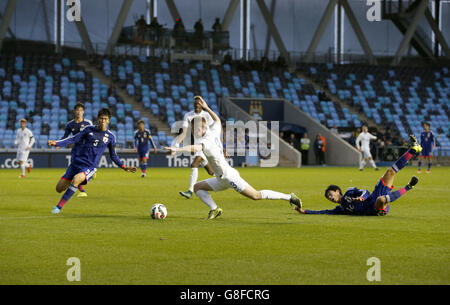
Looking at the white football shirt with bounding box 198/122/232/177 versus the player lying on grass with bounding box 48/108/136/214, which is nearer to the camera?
the white football shirt with bounding box 198/122/232/177

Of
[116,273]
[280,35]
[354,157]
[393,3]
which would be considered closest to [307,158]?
[354,157]

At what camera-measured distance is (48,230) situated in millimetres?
9969

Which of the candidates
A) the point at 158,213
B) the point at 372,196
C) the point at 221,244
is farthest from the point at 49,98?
the point at 221,244

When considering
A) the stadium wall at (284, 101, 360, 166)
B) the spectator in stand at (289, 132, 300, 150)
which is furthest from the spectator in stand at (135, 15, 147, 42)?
the spectator in stand at (289, 132, 300, 150)

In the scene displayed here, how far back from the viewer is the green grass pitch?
6520 mm

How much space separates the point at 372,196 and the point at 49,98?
30356mm

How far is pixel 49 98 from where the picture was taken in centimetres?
3903

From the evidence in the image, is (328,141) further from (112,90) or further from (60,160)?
(60,160)

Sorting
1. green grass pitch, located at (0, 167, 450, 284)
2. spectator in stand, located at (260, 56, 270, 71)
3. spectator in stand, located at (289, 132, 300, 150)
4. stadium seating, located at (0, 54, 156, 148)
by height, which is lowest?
green grass pitch, located at (0, 167, 450, 284)

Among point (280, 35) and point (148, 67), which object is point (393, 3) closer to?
point (280, 35)

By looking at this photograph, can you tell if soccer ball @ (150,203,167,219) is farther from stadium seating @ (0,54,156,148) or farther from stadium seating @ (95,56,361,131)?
stadium seating @ (95,56,361,131)

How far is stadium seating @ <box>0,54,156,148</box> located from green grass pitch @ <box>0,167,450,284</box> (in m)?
22.6

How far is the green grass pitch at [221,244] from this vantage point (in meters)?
6.52
